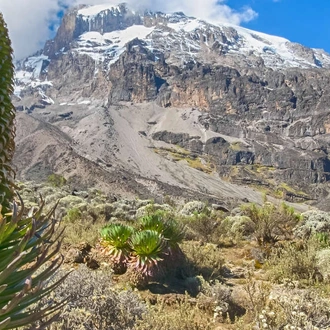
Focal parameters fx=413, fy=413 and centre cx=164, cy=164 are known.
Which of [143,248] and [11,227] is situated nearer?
[11,227]

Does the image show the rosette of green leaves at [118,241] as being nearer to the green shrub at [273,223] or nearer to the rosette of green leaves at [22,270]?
the green shrub at [273,223]

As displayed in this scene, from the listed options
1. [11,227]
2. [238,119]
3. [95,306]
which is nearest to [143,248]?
[95,306]

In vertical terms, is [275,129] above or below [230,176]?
above

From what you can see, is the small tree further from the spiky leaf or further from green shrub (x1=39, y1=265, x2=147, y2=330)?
green shrub (x1=39, y1=265, x2=147, y2=330)

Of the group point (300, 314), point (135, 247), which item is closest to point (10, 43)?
point (300, 314)

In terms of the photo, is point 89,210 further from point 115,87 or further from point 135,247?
point 115,87

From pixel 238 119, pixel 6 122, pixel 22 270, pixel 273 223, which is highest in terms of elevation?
pixel 238 119

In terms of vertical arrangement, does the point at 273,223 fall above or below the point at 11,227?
above

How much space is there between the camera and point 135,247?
6.56 metres

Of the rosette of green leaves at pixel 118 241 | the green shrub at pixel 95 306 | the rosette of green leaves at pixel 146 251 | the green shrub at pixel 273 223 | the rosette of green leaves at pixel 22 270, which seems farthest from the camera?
the green shrub at pixel 273 223

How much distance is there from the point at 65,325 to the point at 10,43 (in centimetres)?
249

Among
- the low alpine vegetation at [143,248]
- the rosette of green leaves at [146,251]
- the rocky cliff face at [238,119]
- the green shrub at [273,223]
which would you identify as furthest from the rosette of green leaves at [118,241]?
the rocky cliff face at [238,119]

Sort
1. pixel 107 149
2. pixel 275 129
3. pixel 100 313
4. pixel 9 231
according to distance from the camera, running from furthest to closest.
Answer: pixel 275 129, pixel 107 149, pixel 100 313, pixel 9 231

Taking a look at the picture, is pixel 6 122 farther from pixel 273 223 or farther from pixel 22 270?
pixel 273 223
